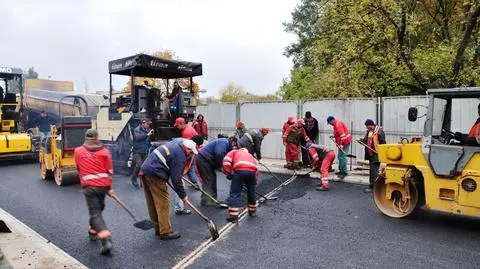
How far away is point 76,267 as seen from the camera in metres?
4.70

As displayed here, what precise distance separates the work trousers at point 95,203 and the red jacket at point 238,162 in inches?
83.1

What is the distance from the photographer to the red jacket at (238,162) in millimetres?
6812

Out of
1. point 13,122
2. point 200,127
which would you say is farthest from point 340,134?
point 13,122

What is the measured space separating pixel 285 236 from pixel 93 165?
273 centimetres

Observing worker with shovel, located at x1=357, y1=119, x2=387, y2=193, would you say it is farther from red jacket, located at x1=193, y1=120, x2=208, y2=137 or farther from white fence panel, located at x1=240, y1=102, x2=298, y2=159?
red jacket, located at x1=193, y1=120, x2=208, y2=137

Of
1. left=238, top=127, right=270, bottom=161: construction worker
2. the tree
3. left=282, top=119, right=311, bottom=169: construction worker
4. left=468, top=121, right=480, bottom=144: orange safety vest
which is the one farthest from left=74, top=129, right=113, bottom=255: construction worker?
the tree

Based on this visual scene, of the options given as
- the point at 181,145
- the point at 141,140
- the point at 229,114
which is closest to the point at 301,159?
the point at 229,114

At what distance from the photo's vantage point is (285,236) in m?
5.89

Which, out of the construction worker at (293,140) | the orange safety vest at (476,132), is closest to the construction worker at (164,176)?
the orange safety vest at (476,132)

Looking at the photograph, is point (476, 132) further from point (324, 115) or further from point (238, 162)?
point (324, 115)

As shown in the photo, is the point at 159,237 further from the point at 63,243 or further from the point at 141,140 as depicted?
the point at 141,140

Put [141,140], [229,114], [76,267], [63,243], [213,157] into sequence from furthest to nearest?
[229,114] < [141,140] < [213,157] < [63,243] < [76,267]

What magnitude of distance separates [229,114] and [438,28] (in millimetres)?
9913

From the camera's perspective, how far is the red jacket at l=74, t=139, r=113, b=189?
18.0 ft
